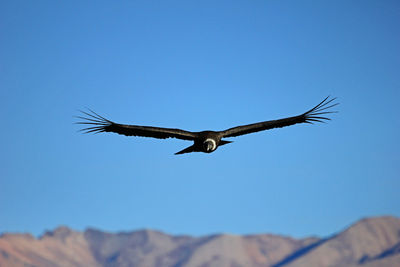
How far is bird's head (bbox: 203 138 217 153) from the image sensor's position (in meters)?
34.5

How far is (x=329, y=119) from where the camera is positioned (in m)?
37.1

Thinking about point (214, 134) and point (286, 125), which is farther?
point (286, 125)

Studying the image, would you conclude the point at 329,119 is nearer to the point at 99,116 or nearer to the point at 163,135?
the point at 163,135

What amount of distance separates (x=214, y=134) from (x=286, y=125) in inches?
200

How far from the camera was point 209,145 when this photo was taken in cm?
3456

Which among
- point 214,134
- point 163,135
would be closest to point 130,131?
point 163,135

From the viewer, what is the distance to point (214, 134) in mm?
35625

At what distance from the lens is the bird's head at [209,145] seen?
34.5m

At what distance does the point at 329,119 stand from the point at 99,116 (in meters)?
12.4

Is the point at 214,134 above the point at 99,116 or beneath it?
beneath

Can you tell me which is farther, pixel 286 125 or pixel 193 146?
pixel 286 125

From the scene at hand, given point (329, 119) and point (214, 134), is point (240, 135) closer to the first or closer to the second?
point (214, 134)

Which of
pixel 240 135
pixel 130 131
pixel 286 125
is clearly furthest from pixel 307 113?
pixel 130 131

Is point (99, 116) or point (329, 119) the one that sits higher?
point (99, 116)
